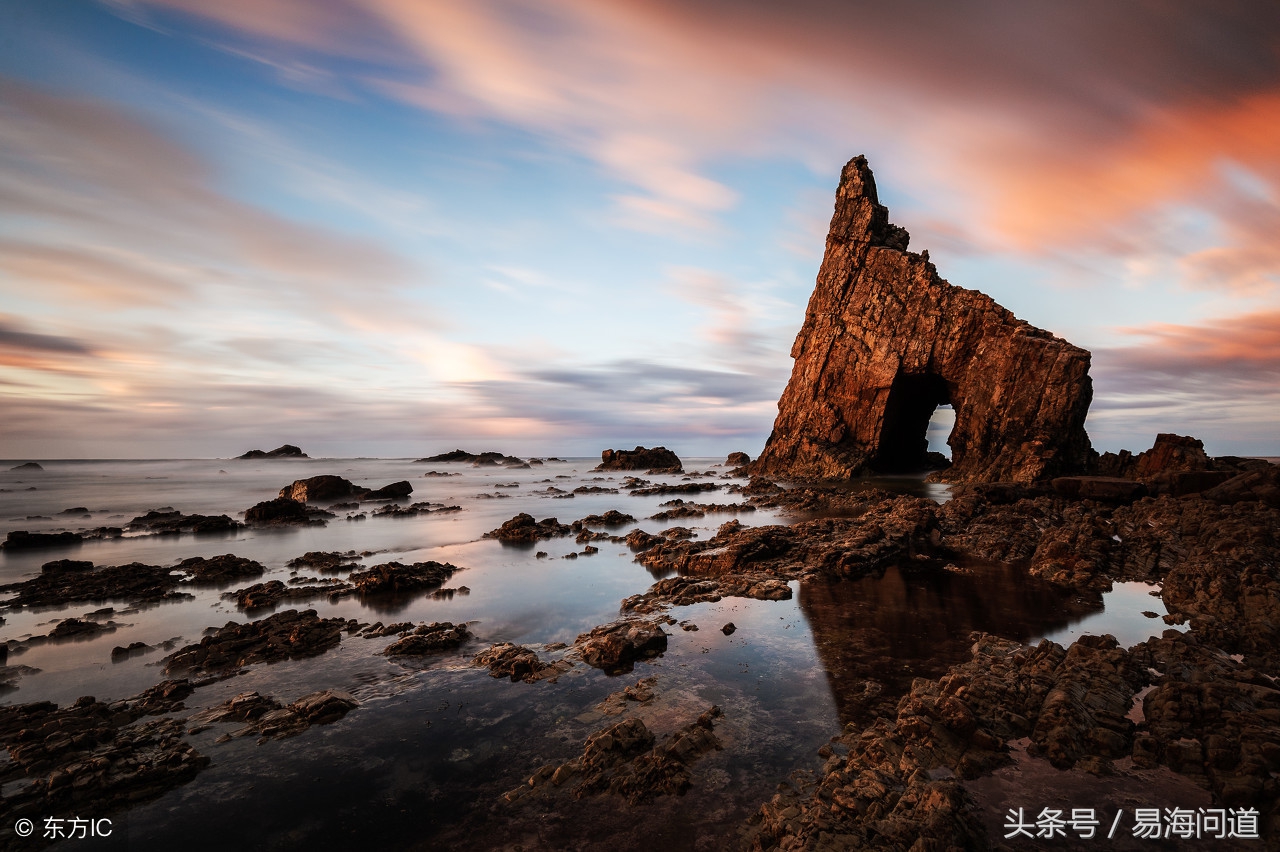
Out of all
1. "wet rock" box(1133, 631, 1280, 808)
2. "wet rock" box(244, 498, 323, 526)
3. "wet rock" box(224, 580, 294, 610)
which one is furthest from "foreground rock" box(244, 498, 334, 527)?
"wet rock" box(1133, 631, 1280, 808)

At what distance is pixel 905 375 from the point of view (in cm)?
5181

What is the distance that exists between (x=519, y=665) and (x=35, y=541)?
980 inches

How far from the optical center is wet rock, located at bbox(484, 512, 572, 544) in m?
23.5

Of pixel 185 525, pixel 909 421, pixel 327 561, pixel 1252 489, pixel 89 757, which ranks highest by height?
pixel 909 421

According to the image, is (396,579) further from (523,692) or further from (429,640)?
(523,692)

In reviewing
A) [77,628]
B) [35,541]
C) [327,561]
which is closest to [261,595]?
[77,628]

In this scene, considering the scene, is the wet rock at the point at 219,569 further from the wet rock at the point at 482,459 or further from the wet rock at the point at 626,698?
the wet rock at the point at 482,459

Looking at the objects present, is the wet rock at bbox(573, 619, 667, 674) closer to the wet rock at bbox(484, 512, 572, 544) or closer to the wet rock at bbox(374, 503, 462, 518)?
the wet rock at bbox(484, 512, 572, 544)

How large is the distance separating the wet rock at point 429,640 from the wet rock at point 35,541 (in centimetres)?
2098

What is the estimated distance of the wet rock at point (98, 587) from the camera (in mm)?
13680

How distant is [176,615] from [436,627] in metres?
6.77

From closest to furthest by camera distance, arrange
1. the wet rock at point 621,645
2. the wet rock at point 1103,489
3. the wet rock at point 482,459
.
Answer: the wet rock at point 621,645, the wet rock at point 1103,489, the wet rock at point 482,459

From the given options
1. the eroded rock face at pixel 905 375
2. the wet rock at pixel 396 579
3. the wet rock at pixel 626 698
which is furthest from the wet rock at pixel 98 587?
the eroded rock face at pixel 905 375

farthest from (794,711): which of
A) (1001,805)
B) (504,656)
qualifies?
(504,656)
